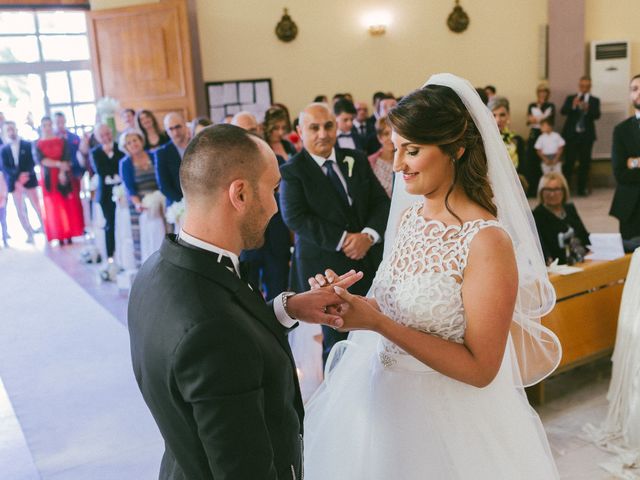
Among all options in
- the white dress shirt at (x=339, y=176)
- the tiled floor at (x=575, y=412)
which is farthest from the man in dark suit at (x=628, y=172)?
the white dress shirt at (x=339, y=176)

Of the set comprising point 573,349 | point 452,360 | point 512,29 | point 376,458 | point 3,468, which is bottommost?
point 3,468

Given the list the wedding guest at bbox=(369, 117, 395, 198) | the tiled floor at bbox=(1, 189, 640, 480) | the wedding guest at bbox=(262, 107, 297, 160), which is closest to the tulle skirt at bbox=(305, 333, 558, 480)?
the tiled floor at bbox=(1, 189, 640, 480)

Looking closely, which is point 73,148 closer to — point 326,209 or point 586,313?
point 326,209

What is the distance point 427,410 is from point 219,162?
1.00m

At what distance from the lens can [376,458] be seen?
195 cm

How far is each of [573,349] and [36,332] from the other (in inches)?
166

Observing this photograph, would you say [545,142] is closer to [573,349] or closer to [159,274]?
[573,349]

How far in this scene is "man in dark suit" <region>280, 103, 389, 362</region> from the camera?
3639mm

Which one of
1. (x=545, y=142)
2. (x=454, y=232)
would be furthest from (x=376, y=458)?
(x=545, y=142)

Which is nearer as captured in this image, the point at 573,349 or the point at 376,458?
the point at 376,458

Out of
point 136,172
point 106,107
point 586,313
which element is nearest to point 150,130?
point 136,172

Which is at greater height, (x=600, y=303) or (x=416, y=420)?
(x=416, y=420)

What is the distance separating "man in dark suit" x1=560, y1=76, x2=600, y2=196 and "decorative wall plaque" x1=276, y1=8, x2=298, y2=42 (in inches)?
184

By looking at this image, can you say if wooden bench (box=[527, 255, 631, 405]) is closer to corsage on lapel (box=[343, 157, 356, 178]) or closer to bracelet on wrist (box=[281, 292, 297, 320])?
corsage on lapel (box=[343, 157, 356, 178])
